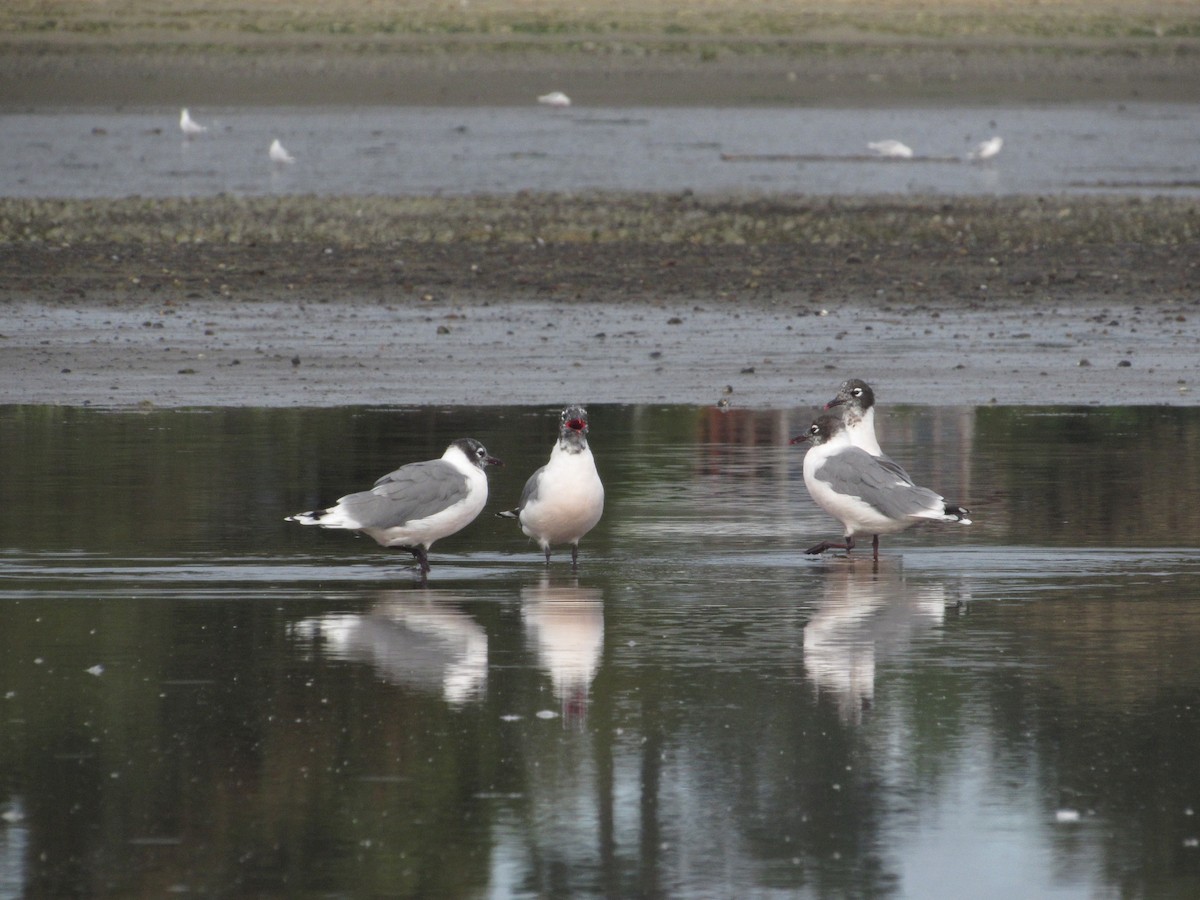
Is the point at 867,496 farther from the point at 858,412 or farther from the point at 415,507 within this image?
the point at 415,507

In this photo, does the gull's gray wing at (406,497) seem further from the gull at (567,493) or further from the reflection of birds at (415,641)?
the reflection of birds at (415,641)

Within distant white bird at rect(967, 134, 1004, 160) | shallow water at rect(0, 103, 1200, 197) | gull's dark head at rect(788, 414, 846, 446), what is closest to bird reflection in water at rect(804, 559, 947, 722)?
gull's dark head at rect(788, 414, 846, 446)

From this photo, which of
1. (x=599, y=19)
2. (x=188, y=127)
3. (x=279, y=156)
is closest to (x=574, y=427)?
(x=279, y=156)

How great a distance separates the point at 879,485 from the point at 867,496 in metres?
0.08

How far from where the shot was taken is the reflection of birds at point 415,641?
7.55 meters

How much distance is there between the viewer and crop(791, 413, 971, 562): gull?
9.88m

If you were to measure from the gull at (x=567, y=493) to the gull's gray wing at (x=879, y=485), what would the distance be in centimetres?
116

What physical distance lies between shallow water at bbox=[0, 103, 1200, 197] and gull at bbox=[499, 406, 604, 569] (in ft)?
63.6

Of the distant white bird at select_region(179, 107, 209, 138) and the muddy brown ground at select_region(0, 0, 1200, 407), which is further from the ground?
the distant white bird at select_region(179, 107, 209, 138)

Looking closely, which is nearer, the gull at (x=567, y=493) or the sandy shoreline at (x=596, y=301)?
the gull at (x=567, y=493)

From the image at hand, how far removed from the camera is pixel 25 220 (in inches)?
966

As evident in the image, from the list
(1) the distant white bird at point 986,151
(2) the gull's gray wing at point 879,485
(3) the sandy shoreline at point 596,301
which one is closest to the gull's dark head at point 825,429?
(2) the gull's gray wing at point 879,485

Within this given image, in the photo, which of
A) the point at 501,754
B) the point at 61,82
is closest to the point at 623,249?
the point at 501,754

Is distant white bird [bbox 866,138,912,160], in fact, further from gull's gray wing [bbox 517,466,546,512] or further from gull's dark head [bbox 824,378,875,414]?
gull's gray wing [bbox 517,466,546,512]
